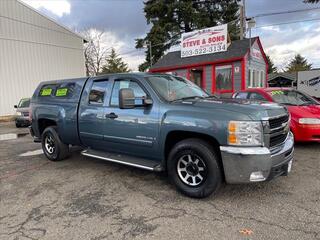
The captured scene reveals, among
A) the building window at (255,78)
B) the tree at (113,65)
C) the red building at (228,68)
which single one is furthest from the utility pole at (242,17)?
the tree at (113,65)

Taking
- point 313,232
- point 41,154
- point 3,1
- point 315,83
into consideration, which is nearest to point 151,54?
point 3,1

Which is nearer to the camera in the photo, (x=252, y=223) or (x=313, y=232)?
(x=313, y=232)

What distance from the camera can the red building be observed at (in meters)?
16.9

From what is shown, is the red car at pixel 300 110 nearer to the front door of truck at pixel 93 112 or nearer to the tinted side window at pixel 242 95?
the tinted side window at pixel 242 95

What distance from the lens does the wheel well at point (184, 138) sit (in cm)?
406

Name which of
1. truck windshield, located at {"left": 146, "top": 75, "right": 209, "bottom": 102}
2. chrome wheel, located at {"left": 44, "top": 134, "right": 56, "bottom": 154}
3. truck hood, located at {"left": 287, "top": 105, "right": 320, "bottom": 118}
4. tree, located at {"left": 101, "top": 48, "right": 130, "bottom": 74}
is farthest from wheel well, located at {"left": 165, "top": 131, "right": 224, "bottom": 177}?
tree, located at {"left": 101, "top": 48, "right": 130, "bottom": 74}

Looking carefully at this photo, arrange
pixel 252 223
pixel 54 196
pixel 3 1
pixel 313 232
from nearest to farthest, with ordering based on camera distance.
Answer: pixel 313 232 → pixel 252 223 → pixel 54 196 → pixel 3 1

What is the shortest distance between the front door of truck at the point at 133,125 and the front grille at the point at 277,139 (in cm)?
167

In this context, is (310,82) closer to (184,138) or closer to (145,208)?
(184,138)

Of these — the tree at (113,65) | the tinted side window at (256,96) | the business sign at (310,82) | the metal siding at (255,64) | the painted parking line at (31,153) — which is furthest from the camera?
the tree at (113,65)

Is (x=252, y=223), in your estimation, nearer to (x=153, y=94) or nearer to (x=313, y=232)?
(x=313, y=232)

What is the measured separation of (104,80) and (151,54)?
27.0 m

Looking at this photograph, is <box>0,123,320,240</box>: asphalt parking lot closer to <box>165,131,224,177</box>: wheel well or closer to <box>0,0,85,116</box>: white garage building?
<box>165,131,224,177</box>: wheel well

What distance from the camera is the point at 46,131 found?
21.6ft
